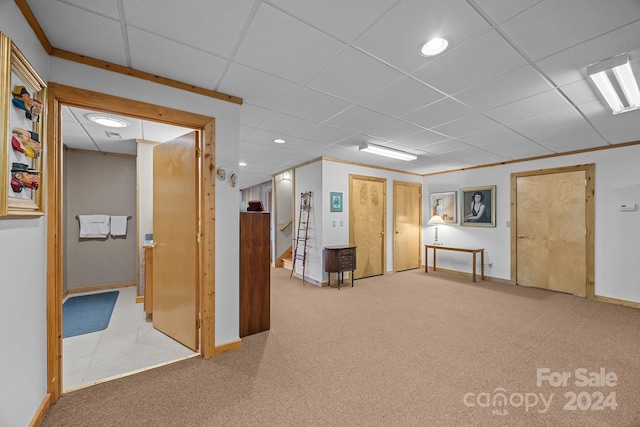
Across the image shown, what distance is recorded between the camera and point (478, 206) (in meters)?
5.89

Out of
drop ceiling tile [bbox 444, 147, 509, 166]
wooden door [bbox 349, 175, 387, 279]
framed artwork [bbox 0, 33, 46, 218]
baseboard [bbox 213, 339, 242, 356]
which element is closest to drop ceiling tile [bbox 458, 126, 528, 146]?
drop ceiling tile [bbox 444, 147, 509, 166]

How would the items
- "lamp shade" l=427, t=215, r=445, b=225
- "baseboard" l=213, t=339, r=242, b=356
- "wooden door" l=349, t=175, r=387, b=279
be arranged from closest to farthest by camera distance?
"baseboard" l=213, t=339, r=242, b=356, "wooden door" l=349, t=175, r=387, b=279, "lamp shade" l=427, t=215, r=445, b=225

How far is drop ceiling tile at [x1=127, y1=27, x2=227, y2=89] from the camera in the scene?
1.79 meters

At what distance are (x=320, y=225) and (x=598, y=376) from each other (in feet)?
13.1

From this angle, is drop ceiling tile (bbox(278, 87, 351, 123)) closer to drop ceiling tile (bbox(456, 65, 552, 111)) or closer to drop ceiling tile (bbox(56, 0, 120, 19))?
drop ceiling tile (bbox(456, 65, 552, 111))

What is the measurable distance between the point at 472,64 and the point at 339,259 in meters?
3.64

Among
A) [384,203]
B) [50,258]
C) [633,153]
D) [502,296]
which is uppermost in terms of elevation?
[633,153]

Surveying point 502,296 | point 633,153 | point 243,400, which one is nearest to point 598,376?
point 502,296

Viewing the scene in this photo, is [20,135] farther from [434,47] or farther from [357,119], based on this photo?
[357,119]

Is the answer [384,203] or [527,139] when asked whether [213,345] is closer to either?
[384,203]

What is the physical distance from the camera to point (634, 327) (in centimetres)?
320

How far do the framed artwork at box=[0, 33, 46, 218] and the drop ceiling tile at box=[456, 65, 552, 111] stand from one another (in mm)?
3206

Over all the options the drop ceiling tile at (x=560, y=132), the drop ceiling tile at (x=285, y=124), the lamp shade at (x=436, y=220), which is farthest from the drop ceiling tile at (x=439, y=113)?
the lamp shade at (x=436, y=220)

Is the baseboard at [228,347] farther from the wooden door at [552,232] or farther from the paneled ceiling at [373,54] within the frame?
the wooden door at [552,232]
